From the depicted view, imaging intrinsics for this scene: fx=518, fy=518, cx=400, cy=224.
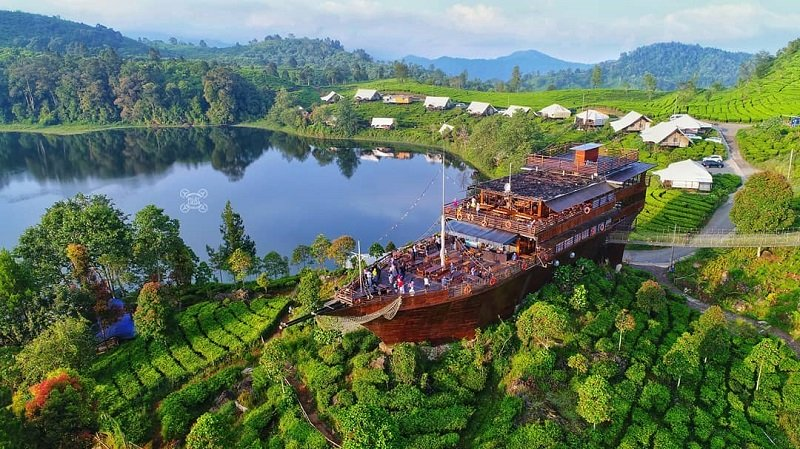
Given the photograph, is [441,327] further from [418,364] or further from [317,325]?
[317,325]

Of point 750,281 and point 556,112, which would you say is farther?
point 556,112

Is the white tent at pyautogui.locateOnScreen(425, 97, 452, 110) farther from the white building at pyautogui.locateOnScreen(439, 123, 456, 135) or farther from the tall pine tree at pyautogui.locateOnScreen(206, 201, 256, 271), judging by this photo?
the tall pine tree at pyautogui.locateOnScreen(206, 201, 256, 271)

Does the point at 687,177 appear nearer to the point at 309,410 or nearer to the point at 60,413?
the point at 309,410

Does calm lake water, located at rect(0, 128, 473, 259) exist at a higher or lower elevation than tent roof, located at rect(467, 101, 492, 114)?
lower

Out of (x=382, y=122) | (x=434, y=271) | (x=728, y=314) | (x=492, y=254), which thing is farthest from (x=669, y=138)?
(x=382, y=122)

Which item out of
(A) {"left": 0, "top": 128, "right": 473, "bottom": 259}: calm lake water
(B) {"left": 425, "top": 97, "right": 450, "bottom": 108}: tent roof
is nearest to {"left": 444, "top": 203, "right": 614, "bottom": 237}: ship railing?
(A) {"left": 0, "top": 128, "right": 473, "bottom": 259}: calm lake water
